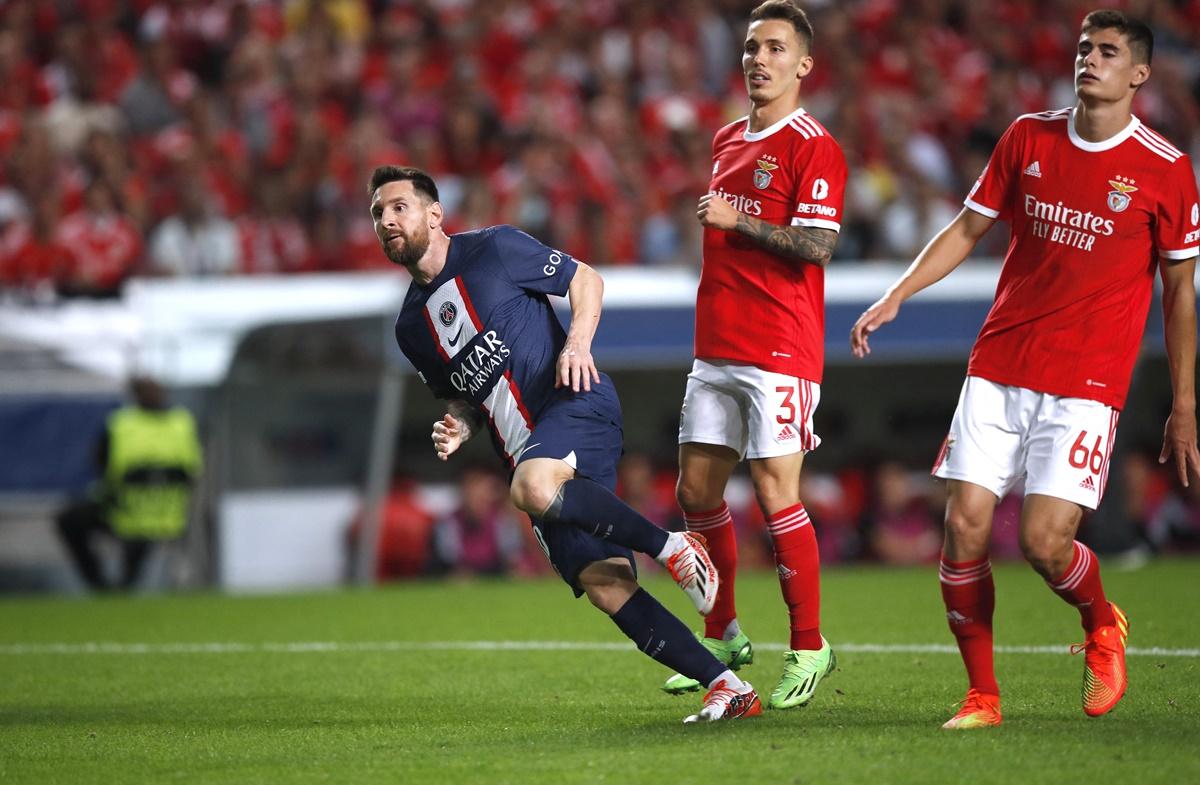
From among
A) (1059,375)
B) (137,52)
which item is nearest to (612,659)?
(1059,375)

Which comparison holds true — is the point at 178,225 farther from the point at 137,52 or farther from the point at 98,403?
the point at 137,52

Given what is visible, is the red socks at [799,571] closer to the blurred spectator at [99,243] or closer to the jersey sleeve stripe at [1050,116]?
the jersey sleeve stripe at [1050,116]

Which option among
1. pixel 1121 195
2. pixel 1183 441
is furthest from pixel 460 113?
pixel 1183 441

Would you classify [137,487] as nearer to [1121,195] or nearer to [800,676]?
[800,676]

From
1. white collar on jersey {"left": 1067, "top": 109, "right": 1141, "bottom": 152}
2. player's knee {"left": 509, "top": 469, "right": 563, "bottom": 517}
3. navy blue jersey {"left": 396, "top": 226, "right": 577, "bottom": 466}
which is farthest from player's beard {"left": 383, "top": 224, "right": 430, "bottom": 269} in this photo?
white collar on jersey {"left": 1067, "top": 109, "right": 1141, "bottom": 152}

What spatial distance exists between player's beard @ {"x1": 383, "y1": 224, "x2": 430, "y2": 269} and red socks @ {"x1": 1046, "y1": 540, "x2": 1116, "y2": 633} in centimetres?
245

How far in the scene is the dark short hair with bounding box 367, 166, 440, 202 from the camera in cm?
589

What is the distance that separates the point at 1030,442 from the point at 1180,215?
0.88 metres

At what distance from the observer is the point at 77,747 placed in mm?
5656

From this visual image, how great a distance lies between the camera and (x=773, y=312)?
244 inches

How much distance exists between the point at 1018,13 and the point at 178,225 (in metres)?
8.89

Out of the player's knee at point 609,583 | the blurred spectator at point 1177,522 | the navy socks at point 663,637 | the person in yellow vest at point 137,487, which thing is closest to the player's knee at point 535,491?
the player's knee at point 609,583

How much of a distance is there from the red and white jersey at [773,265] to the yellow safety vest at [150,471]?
760 centimetres

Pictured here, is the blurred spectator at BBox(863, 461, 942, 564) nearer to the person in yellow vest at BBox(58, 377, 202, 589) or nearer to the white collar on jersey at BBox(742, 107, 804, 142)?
the person in yellow vest at BBox(58, 377, 202, 589)
